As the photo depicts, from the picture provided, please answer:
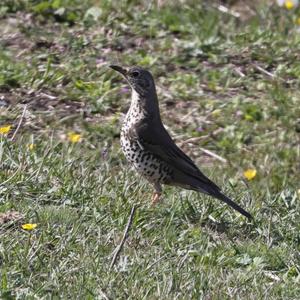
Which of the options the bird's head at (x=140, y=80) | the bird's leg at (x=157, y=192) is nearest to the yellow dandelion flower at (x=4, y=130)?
the bird's head at (x=140, y=80)

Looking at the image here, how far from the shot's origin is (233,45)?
10.6m

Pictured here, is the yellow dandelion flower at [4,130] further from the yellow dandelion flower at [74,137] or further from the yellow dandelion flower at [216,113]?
the yellow dandelion flower at [216,113]

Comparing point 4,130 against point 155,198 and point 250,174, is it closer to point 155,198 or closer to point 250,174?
point 155,198

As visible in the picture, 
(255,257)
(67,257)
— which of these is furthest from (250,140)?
(67,257)

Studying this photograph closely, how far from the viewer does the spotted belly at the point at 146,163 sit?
24.5 feet

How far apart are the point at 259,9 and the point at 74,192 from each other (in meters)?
4.91

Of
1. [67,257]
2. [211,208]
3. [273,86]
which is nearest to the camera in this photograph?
[67,257]

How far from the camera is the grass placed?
6.20 meters

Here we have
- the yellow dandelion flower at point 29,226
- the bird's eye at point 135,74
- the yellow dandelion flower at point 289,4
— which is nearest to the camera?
the yellow dandelion flower at point 29,226

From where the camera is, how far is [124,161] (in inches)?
339

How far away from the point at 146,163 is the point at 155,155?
10cm

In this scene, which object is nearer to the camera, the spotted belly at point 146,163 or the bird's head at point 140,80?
the spotted belly at point 146,163

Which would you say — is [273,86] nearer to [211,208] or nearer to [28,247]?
[211,208]

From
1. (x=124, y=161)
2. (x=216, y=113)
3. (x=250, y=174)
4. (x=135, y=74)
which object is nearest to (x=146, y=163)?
(x=135, y=74)
